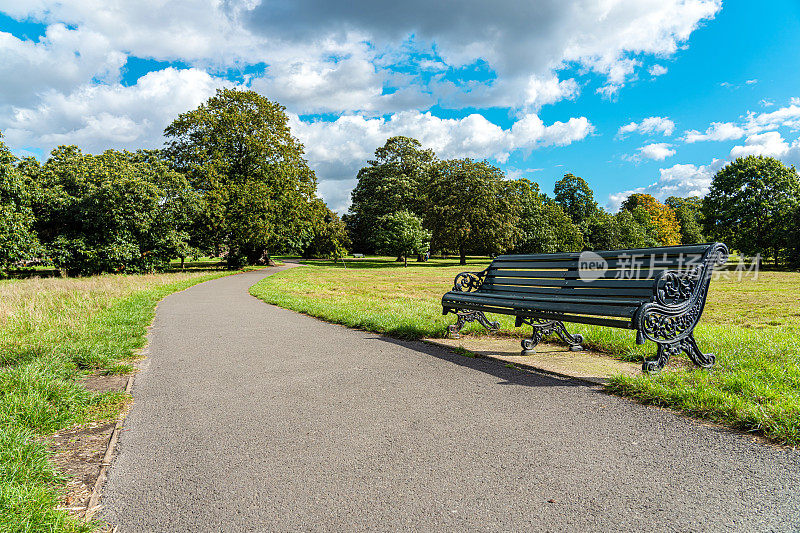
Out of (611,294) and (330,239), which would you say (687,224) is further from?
(611,294)

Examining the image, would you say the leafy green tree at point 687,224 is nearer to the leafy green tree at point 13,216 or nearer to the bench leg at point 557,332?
the bench leg at point 557,332

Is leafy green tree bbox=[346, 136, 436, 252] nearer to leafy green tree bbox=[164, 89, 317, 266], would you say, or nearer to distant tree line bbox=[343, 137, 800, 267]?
distant tree line bbox=[343, 137, 800, 267]

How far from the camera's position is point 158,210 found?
25109mm

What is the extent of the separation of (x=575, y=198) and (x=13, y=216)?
6126cm

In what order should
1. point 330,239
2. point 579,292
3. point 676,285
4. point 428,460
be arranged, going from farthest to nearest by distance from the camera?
point 330,239 < point 579,292 < point 676,285 < point 428,460

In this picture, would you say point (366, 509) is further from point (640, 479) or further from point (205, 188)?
point (205, 188)

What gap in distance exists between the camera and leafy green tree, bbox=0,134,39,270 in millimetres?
19828

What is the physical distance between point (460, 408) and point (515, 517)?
1.51 m

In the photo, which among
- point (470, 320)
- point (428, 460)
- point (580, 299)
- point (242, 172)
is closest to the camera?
point (428, 460)

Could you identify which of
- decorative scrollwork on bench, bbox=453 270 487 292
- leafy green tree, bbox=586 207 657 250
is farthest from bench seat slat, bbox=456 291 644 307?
leafy green tree, bbox=586 207 657 250

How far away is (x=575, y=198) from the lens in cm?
6334

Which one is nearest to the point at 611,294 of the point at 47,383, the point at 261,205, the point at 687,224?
the point at 47,383

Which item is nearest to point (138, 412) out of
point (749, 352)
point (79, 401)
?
point (79, 401)

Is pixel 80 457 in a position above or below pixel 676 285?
below
